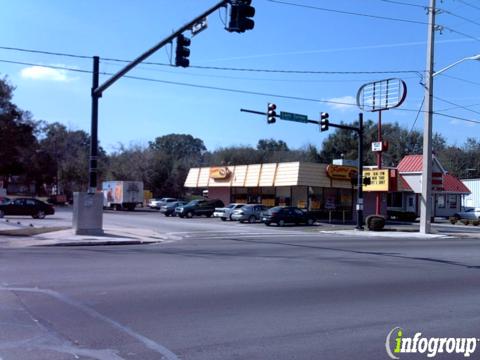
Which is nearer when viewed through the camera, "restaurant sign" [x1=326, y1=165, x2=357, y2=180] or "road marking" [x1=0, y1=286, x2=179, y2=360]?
"road marking" [x1=0, y1=286, x2=179, y2=360]

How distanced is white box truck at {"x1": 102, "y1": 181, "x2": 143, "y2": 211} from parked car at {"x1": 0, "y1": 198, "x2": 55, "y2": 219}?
65.5 feet

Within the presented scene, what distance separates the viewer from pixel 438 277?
14062 mm

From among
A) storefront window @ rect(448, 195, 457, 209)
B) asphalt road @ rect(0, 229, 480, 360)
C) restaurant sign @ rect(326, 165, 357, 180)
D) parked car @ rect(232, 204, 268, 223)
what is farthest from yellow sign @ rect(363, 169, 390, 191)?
asphalt road @ rect(0, 229, 480, 360)

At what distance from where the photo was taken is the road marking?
677cm

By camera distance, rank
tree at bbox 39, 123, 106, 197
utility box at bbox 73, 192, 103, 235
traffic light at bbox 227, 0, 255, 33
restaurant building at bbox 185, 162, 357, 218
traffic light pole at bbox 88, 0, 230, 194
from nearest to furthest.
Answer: traffic light at bbox 227, 0, 255, 33 → traffic light pole at bbox 88, 0, 230, 194 → utility box at bbox 73, 192, 103, 235 → restaurant building at bbox 185, 162, 357, 218 → tree at bbox 39, 123, 106, 197

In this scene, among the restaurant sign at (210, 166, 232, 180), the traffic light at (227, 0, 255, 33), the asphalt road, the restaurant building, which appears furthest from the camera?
the restaurant sign at (210, 166, 232, 180)

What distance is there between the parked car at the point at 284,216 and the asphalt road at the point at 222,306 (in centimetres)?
2479

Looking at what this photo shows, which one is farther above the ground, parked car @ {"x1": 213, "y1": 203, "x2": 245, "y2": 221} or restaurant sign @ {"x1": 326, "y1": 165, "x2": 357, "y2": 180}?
restaurant sign @ {"x1": 326, "y1": 165, "x2": 357, "y2": 180}

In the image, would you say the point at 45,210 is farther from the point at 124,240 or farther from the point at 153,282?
the point at 153,282

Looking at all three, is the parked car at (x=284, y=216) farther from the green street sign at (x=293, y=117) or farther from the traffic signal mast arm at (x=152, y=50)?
the traffic signal mast arm at (x=152, y=50)

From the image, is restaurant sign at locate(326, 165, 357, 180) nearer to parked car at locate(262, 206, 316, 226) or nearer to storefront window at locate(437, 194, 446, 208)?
parked car at locate(262, 206, 316, 226)

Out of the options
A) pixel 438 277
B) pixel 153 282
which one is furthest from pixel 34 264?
pixel 438 277

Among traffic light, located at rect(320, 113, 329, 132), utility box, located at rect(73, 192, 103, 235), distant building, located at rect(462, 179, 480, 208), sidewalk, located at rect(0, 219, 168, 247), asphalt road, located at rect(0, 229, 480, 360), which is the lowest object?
sidewalk, located at rect(0, 219, 168, 247)

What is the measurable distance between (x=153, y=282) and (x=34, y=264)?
4559mm
